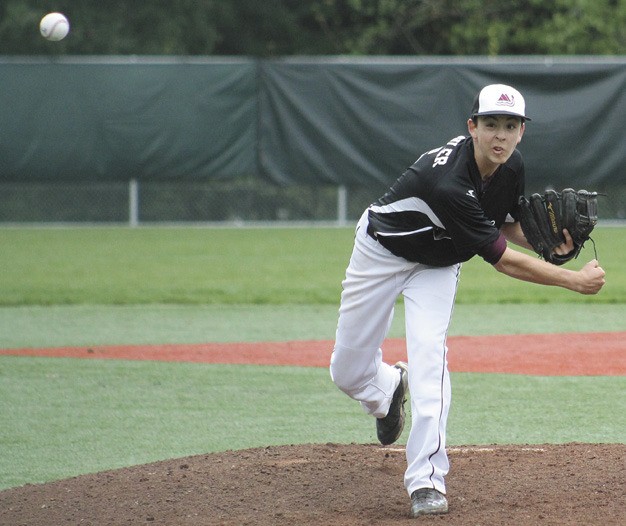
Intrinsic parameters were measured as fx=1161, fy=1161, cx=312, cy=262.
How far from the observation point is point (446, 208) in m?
4.42

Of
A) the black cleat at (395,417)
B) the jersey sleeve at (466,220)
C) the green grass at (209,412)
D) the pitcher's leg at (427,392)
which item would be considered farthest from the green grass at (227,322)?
the jersey sleeve at (466,220)

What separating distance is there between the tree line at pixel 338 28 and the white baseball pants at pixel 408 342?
54.1 ft

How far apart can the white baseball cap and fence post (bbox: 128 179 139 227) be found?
1328cm

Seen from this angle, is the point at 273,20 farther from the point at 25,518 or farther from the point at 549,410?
the point at 25,518

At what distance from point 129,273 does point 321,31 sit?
12.0m

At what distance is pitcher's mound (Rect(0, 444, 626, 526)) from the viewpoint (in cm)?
434

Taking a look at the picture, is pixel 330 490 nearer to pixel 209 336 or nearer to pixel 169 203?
pixel 209 336

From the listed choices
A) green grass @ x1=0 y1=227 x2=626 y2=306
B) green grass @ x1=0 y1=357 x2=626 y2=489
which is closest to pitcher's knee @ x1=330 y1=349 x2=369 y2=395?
green grass @ x1=0 y1=357 x2=626 y2=489

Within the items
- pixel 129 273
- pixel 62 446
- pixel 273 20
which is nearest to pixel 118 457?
pixel 62 446

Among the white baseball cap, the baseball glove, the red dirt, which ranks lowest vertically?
the red dirt

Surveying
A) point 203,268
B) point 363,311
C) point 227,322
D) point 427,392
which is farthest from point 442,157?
point 203,268

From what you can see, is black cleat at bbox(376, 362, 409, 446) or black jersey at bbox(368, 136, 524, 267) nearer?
black jersey at bbox(368, 136, 524, 267)

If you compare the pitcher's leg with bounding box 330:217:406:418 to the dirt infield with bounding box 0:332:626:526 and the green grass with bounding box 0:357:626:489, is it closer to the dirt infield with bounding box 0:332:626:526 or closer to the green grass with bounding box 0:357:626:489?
the dirt infield with bounding box 0:332:626:526

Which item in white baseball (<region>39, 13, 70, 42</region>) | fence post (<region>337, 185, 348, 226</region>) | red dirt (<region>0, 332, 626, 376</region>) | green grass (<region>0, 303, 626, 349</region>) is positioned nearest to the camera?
red dirt (<region>0, 332, 626, 376</region>)
